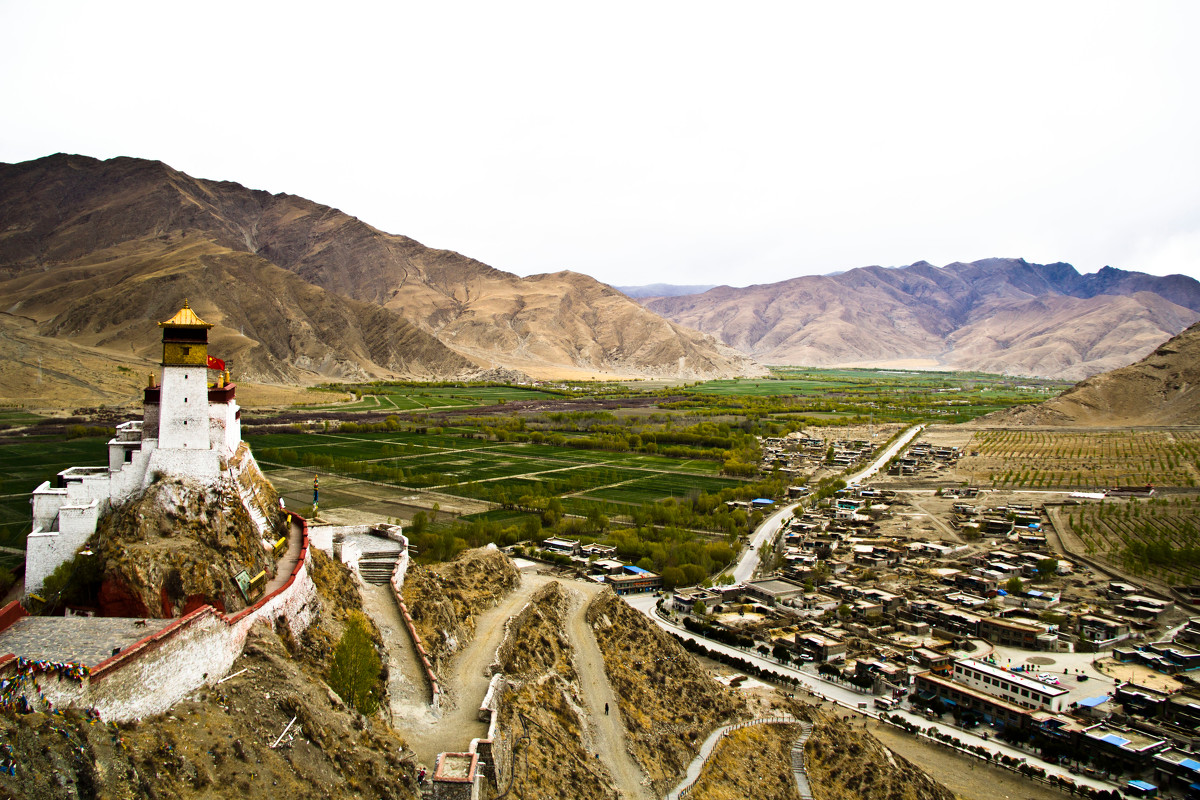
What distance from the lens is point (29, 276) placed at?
158875 millimetres

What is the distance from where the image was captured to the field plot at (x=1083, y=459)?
72125 millimetres

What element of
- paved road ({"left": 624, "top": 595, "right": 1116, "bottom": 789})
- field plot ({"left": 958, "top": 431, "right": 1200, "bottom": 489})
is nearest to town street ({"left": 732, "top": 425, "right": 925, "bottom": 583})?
paved road ({"left": 624, "top": 595, "right": 1116, "bottom": 789})

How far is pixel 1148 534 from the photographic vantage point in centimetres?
5250

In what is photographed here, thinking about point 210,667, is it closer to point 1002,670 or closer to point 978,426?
point 1002,670

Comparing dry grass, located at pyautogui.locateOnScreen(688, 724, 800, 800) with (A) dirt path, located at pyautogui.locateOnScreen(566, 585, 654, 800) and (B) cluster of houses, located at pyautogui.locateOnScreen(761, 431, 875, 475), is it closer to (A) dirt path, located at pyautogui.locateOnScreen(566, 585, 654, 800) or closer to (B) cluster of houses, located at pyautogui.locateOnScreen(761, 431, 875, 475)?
(A) dirt path, located at pyautogui.locateOnScreen(566, 585, 654, 800)

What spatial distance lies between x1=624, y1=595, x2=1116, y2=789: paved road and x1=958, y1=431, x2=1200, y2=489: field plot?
48.3 metres

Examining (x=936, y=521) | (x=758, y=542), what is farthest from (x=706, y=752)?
(x=936, y=521)

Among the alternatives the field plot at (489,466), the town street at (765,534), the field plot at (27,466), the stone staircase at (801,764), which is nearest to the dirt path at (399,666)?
the stone staircase at (801,764)

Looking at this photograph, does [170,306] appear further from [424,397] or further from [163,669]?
[163,669]

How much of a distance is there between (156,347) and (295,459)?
63915 millimetres

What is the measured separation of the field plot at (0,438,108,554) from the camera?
36.8 meters

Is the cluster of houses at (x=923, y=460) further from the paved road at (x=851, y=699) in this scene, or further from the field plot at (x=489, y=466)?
the paved road at (x=851, y=699)

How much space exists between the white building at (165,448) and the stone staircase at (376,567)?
16.1 feet

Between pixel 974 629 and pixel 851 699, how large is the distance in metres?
10.6
